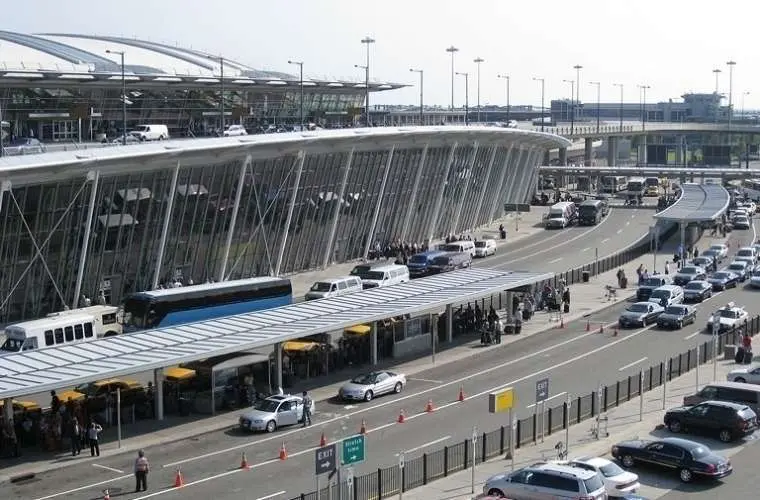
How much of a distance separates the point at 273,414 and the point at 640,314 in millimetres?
21854

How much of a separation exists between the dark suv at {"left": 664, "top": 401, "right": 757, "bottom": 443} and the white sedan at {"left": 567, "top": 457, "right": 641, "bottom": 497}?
6.34 metres

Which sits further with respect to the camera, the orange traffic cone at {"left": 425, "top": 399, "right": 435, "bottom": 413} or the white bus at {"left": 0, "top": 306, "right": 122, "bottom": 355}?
the white bus at {"left": 0, "top": 306, "right": 122, "bottom": 355}

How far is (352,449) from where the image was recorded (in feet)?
72.1

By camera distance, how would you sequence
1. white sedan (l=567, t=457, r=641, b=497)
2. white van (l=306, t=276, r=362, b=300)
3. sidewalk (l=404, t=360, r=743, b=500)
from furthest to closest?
1. white van (l=306, t=276, r=362, b=300)
2. sidewalk (l=404, t=360, r=743, b=500)
3. white sedan (l=567, t=457, r=641, b=497)

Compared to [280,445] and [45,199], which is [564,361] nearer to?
[280,445]

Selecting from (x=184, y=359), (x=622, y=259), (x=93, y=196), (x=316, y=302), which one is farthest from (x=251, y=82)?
(x=184, y=359)

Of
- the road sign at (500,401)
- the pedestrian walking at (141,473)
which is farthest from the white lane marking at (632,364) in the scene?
the pedestrian walking at (141,473)

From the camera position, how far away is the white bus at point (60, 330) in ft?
128

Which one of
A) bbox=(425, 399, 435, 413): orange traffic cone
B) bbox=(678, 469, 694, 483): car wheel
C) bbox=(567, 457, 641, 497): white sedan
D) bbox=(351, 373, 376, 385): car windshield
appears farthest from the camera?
bbox=(351, 373, 376, 385): car windshield

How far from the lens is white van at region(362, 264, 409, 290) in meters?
53.6

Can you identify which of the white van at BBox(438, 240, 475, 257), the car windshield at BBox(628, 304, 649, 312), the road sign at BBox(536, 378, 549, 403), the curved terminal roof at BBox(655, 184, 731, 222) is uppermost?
the curved terminal roof at BBox(655, 184, 731, 222)

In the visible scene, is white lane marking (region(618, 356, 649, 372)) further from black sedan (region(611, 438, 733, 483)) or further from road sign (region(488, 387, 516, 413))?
road sign (region(488, 387, 516, 413))

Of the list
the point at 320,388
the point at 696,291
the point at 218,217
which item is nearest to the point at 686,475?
the point at 320,388

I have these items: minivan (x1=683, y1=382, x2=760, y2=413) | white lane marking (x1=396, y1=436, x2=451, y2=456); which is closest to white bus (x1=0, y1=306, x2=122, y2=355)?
white lane marking (x1=396, y1=436, x2=451, y2=456)
